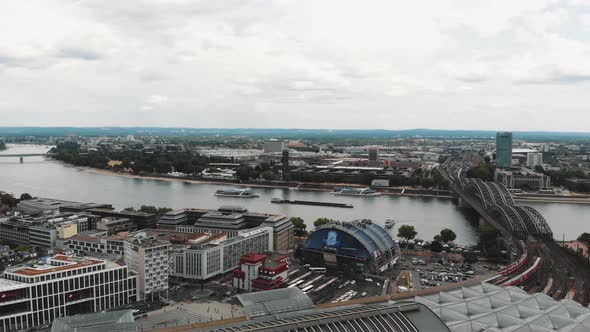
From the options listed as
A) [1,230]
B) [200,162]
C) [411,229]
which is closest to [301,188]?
[200,162]

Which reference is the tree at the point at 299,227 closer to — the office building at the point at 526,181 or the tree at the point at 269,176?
the tree at the point at 269,176

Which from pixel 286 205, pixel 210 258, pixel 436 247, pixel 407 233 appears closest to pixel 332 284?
pixel 210 258

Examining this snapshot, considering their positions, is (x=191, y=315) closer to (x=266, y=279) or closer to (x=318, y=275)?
(x=266, y=279)

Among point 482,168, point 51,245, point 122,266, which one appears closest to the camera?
point 122,266

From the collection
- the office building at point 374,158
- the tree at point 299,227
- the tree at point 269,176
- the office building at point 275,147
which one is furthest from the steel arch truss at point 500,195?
the office building at point 275,147

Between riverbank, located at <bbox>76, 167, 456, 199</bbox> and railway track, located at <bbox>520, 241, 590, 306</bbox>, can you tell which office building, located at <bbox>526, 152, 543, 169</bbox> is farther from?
railway track, located at <bbox>520, 241, 590, 306</bbox>

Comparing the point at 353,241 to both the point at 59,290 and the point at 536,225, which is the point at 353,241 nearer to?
the point at 59,290

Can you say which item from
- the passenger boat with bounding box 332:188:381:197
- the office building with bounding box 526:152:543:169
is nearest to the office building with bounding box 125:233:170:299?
the passenger boat with bounding box 332:188:381:197
